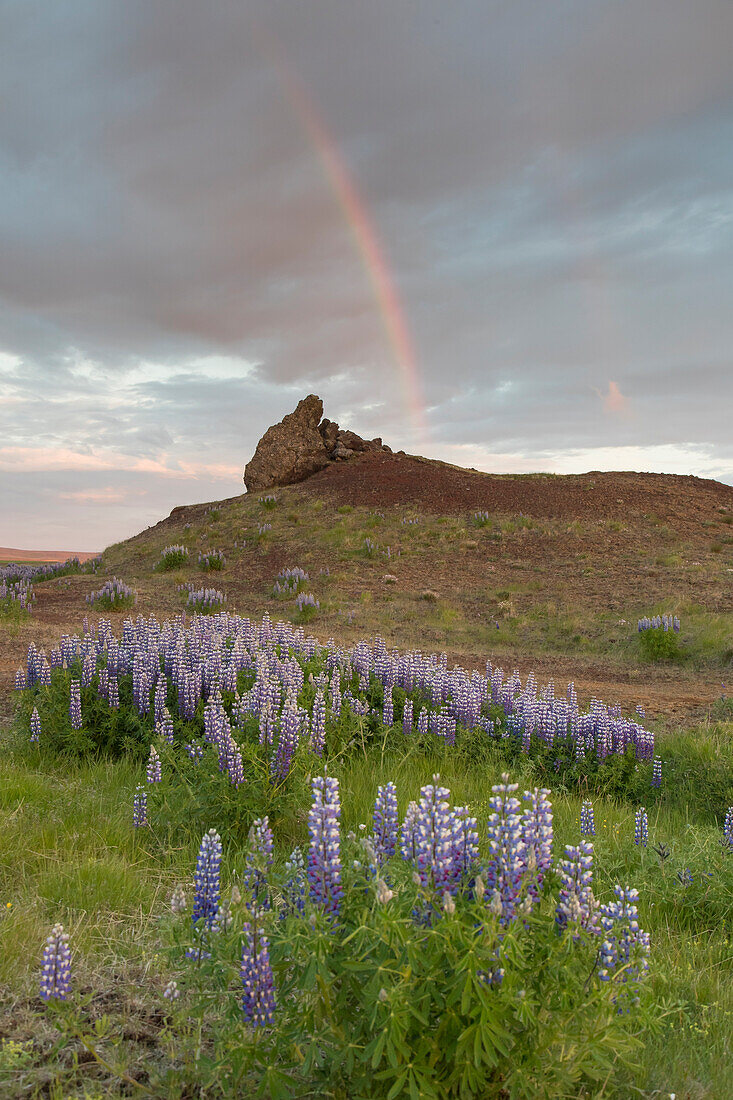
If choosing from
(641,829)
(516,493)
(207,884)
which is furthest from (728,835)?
(516,493)

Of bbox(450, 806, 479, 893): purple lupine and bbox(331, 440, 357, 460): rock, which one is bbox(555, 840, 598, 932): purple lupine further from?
bbox(331, 440, 357, 460): rock

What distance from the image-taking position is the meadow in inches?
81.0

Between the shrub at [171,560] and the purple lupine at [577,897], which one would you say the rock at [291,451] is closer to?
the shrub at [171,560]

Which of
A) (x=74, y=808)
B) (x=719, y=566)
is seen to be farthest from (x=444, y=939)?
(x=719, y=566)

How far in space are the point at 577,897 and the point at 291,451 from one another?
27.3 m

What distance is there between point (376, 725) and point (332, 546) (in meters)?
14.7

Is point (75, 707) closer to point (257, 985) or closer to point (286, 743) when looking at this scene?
point (286, 743)

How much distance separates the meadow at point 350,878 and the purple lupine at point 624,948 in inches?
0.5

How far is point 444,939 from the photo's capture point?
1.96 meters

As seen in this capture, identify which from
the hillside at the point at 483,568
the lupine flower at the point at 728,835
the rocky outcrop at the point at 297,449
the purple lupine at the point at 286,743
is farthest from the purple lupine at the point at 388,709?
the rocky outcrop at the point at 297,449

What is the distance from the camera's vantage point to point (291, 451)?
94.5 feet

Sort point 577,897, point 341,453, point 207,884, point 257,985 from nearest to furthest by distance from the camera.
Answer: point 257,985, point 577,897, point 207,884, point 341,453

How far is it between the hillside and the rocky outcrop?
2.62 ft

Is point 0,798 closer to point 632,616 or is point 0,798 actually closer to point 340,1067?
point 340,1067
